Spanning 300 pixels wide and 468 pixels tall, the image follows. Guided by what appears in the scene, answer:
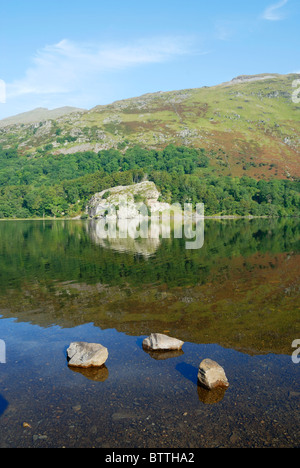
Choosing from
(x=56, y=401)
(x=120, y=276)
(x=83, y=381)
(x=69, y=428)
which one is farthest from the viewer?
(x=120, y=276)

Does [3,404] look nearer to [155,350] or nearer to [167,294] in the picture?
[155,350]

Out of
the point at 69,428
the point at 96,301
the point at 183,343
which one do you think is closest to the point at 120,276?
the point at 96,301

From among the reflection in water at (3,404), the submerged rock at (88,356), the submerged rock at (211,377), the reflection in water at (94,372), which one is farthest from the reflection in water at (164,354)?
the reflection in water at (3,404)

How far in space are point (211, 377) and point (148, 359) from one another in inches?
172

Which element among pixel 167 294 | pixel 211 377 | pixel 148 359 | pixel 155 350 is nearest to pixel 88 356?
pixel 148 359

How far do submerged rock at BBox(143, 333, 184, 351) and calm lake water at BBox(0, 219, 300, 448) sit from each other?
62 centimetres

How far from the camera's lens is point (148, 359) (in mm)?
18266

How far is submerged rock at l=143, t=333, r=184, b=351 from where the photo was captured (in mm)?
19266

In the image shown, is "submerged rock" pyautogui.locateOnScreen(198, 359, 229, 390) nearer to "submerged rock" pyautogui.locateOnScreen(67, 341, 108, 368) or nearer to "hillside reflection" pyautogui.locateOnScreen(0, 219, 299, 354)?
"hillside reflection" pyautogui.locateOnScreen(0, 219, 299, 354)

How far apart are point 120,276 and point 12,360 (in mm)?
21266

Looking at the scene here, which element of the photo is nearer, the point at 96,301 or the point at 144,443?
the point at 144,443

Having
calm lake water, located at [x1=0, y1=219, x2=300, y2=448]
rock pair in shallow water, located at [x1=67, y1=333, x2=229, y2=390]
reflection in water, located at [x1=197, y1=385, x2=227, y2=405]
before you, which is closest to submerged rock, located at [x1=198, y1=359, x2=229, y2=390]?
rock pair in shallow water, located at [x1=67, y1=333, x2=229, y2=390]
